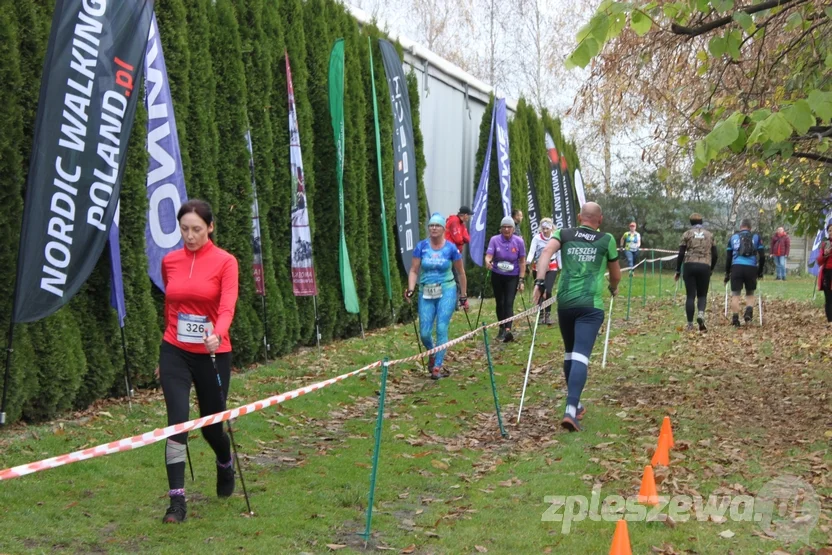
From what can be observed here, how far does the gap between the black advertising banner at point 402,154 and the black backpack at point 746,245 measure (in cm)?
618

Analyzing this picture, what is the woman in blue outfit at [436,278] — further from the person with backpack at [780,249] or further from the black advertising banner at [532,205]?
the person with backpack at [780,249]

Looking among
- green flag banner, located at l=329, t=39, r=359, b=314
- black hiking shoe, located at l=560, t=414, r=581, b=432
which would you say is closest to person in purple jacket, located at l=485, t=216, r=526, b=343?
green flag banner, located at l=329, t=39, r=359, b=314

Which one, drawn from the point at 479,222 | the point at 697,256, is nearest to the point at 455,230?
the point at 479,222

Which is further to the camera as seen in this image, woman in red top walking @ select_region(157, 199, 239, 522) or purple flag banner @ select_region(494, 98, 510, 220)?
purple flag banner @ select_region(494, 98, 510, 220)

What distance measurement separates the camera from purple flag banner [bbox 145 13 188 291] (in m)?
9.21

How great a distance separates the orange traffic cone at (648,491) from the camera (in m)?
5.91

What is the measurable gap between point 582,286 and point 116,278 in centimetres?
450

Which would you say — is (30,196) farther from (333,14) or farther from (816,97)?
(333,14)

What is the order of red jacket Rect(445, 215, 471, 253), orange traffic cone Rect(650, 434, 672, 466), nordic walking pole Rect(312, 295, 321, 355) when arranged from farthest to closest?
1. red jacket Rect(445, 215, 471, 253)
2. nordic walking pole Rect(312, 295, 321, 355)
3. orange traffic cone Rect(650, 434, 672, 466)

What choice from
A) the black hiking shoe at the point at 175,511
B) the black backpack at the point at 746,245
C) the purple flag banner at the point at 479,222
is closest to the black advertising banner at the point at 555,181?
the purple flag banner at the point at 479,222

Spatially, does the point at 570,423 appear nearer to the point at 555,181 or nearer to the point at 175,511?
the point at 175,511

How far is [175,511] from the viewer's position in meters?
5.59

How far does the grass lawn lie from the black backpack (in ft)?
13.3

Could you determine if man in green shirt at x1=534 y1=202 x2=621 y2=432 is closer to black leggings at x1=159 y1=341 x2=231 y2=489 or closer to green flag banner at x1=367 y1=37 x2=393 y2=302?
black leggings at x1=159 y1=341 x2=231 y2=489
